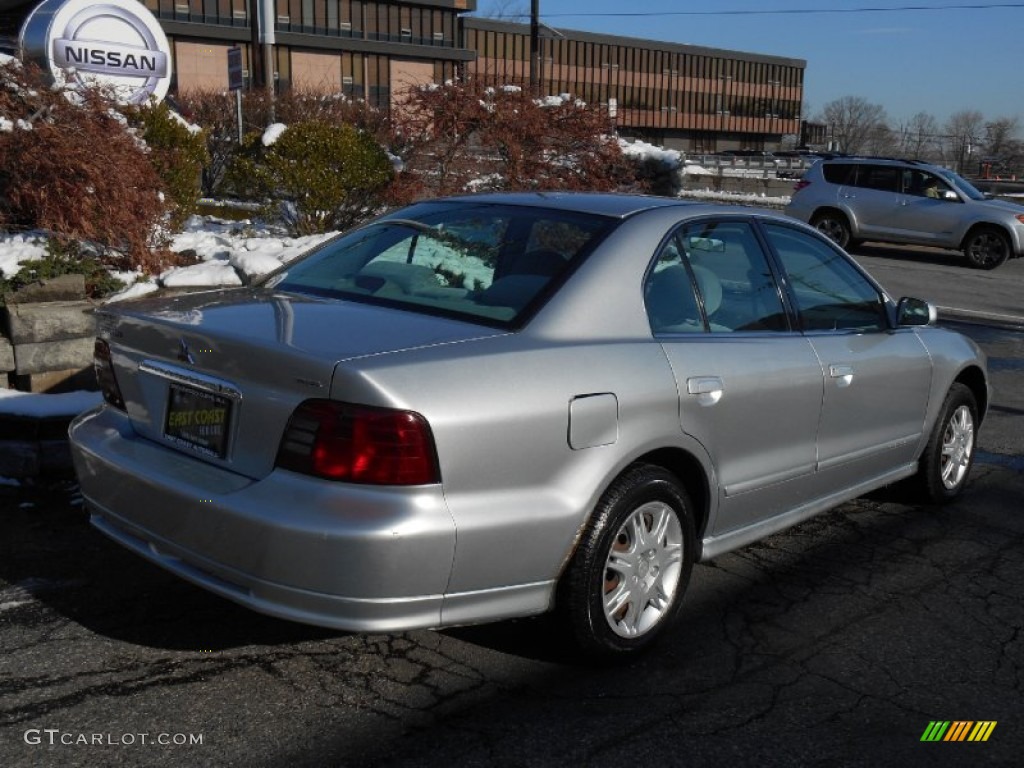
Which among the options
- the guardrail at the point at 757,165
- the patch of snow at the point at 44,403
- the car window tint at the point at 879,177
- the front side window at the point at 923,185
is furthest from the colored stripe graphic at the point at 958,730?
the guardrail at the point at 757,165

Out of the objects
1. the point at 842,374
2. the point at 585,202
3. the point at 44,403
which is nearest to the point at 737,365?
the point at 842,374

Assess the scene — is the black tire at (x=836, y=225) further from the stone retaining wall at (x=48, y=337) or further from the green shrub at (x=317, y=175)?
the stone retaining wall at (x=48, y=337)

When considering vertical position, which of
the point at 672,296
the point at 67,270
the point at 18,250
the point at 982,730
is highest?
the point at 672,296

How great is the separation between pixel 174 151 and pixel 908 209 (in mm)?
13521

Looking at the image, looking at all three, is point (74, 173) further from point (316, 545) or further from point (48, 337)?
point (316, 545)

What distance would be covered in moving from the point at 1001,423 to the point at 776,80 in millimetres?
110891

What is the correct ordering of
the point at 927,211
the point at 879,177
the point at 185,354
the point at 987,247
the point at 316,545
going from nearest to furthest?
the point at 316,545
the point at 185,354
the point at 987,247
the point at 927,211
the point at 879,177

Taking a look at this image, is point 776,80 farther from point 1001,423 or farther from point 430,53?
point 1001,423

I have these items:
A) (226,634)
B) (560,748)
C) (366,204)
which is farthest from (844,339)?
(366,204)

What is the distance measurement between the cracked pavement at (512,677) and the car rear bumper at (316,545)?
38 cm

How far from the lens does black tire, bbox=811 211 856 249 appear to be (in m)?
19.9

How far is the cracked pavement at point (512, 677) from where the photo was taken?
327cm

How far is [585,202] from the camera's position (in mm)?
4480

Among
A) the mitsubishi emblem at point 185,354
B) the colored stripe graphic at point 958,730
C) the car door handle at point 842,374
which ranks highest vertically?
the mitsubishi emblem at point 185,354
